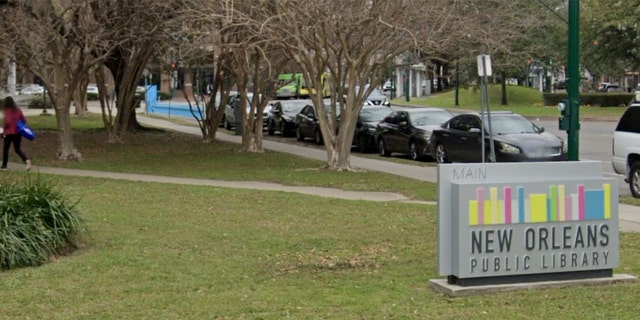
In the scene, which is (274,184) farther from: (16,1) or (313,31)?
(16,1)

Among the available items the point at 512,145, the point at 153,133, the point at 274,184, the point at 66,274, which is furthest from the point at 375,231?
the point at 153,133

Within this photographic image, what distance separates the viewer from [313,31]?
1897 cm

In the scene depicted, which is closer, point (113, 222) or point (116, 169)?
point (113, 222)

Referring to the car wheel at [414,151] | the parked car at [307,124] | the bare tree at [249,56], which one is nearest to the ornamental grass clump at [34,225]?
the bare tree at [249,56]

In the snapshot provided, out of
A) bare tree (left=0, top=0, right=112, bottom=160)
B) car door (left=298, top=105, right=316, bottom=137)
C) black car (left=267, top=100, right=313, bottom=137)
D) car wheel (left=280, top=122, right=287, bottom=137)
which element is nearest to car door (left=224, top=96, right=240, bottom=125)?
black car (left=267, top=100, right=313, bottom=137)

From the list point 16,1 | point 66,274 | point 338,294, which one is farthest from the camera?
point 16,1

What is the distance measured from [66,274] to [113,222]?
→ 11.3 ft

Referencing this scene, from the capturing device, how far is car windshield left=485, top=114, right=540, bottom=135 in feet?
72.7

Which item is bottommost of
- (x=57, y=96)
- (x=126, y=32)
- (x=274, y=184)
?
(x=274, y=184)

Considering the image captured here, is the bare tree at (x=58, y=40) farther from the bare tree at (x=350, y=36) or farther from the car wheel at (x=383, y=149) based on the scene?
the car wheel at (x=383, y=149)

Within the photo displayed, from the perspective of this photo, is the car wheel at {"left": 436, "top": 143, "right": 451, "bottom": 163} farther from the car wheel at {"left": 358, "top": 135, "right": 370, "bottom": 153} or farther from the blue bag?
the blue bag

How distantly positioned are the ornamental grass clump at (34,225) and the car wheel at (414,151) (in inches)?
636

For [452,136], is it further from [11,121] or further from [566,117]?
[11,121]

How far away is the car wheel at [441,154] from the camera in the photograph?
23891 mm
